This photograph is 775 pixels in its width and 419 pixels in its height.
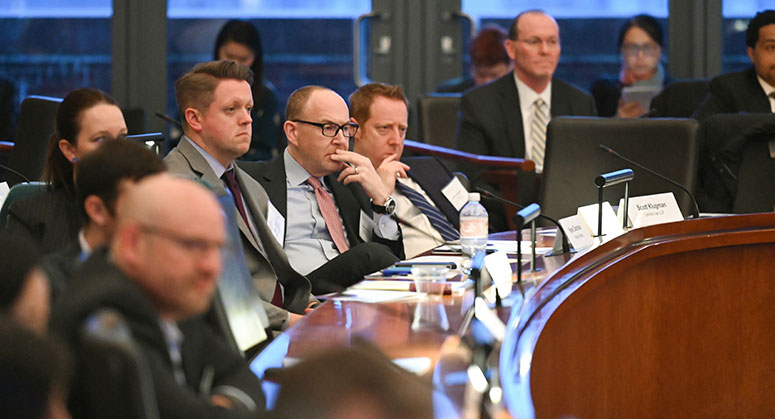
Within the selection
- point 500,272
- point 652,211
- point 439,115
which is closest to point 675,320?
point 652,211

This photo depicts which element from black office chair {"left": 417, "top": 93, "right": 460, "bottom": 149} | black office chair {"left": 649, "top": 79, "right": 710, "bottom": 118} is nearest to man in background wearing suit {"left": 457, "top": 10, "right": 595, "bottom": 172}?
black office chair {"left": 417, "top": 93, "right": 460, "bottom": 149}

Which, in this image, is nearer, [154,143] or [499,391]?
[499,391]

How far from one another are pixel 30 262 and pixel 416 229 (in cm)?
262

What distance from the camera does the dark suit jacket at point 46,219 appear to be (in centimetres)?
238

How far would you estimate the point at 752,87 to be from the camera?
195 inches

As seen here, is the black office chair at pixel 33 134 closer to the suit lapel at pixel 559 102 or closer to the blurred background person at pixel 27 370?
the suit lapel at pixel 559 102

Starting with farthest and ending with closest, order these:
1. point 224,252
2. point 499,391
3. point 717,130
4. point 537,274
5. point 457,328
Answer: point 717,130 < point 537,274 < point 457,328 < point 499,391 < point 224,252

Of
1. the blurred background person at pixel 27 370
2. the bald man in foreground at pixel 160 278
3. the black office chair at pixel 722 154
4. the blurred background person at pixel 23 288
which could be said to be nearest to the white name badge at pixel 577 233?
the black office chair at pixel 722 154

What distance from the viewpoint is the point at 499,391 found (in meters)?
1.40

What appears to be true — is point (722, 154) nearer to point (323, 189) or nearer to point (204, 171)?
point (323, 189)

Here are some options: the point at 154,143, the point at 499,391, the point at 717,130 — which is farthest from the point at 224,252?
the point at 717,130

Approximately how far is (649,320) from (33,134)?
2784 mm

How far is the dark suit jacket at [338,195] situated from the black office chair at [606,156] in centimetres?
82

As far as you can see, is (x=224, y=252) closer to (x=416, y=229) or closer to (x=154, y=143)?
(x=154, y=143)
